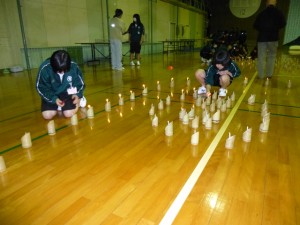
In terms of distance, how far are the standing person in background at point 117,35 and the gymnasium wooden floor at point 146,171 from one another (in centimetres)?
378

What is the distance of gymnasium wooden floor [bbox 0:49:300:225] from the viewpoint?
1.24 m

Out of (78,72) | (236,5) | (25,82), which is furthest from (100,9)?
(236,5)

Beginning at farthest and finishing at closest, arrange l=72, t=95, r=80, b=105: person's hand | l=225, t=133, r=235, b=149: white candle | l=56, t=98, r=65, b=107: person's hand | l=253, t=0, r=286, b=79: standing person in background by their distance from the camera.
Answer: l=253, t=0, r=286, b=79: standing person in background, l=72, t=95, r=80, b=105: person's hand, l=56, t=98, r=65, b=107: person's hand, l=225, t=133, r=235, b=149: white candle

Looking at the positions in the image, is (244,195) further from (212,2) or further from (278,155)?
(212,2)

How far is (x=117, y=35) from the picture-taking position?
6172mm

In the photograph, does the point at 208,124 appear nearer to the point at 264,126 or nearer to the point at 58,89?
the point at 264,126

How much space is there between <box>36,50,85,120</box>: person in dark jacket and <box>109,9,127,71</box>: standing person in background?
3.74m

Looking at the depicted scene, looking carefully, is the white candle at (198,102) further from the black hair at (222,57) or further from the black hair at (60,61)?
the black hair at (60,61)

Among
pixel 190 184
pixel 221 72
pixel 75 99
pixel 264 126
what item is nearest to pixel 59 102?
pixel 75 99

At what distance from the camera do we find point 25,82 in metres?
4.77

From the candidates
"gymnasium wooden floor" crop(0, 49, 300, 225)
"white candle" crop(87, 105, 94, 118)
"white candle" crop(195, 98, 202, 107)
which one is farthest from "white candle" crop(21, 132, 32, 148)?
"white candle" crop(195, 98, 202, 107)

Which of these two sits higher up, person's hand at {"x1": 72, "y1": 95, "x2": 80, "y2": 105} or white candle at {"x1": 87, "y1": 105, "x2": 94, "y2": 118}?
person's hand at {"x1": 72, "y1": 95, "x2": 80, "y2": 105}

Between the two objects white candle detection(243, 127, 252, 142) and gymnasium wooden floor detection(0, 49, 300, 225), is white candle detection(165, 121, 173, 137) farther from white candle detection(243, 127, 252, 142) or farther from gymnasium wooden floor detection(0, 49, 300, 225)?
white candle detection(243, 127, 252, 142)

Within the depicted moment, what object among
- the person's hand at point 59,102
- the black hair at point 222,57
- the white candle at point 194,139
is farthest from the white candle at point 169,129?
the black hair at point 222,57
